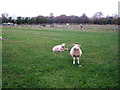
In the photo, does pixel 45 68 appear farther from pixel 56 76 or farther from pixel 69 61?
pixel 69 61

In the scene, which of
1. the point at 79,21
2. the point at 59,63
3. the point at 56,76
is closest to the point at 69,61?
the point at 59,63

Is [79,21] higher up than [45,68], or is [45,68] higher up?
[79,21]

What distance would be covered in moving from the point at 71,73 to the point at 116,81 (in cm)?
221

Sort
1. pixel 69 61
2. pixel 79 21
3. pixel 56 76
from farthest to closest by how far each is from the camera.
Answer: pixel 79 21 < pixel 69 61 < pixel 56 76

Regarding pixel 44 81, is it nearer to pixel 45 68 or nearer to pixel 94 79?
pixel 45 68

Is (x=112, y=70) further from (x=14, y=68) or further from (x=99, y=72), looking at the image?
(x=14, y=68)

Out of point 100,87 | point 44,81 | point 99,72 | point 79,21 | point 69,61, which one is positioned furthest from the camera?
point 79,21

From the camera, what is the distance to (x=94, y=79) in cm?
712

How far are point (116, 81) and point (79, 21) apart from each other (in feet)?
312

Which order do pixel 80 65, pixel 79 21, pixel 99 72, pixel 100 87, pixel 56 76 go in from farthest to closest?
pixel 79 21 < pixel 80 65 < pixel 99 72 < pixel 56 76 < pixel 100 87

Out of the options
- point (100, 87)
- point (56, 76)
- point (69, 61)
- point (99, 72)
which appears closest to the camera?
point (100, 87)

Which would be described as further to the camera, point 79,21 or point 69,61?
point 79,21

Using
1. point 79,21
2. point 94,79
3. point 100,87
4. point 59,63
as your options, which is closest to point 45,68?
point 59,63

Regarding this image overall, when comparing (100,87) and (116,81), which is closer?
(100,87)
